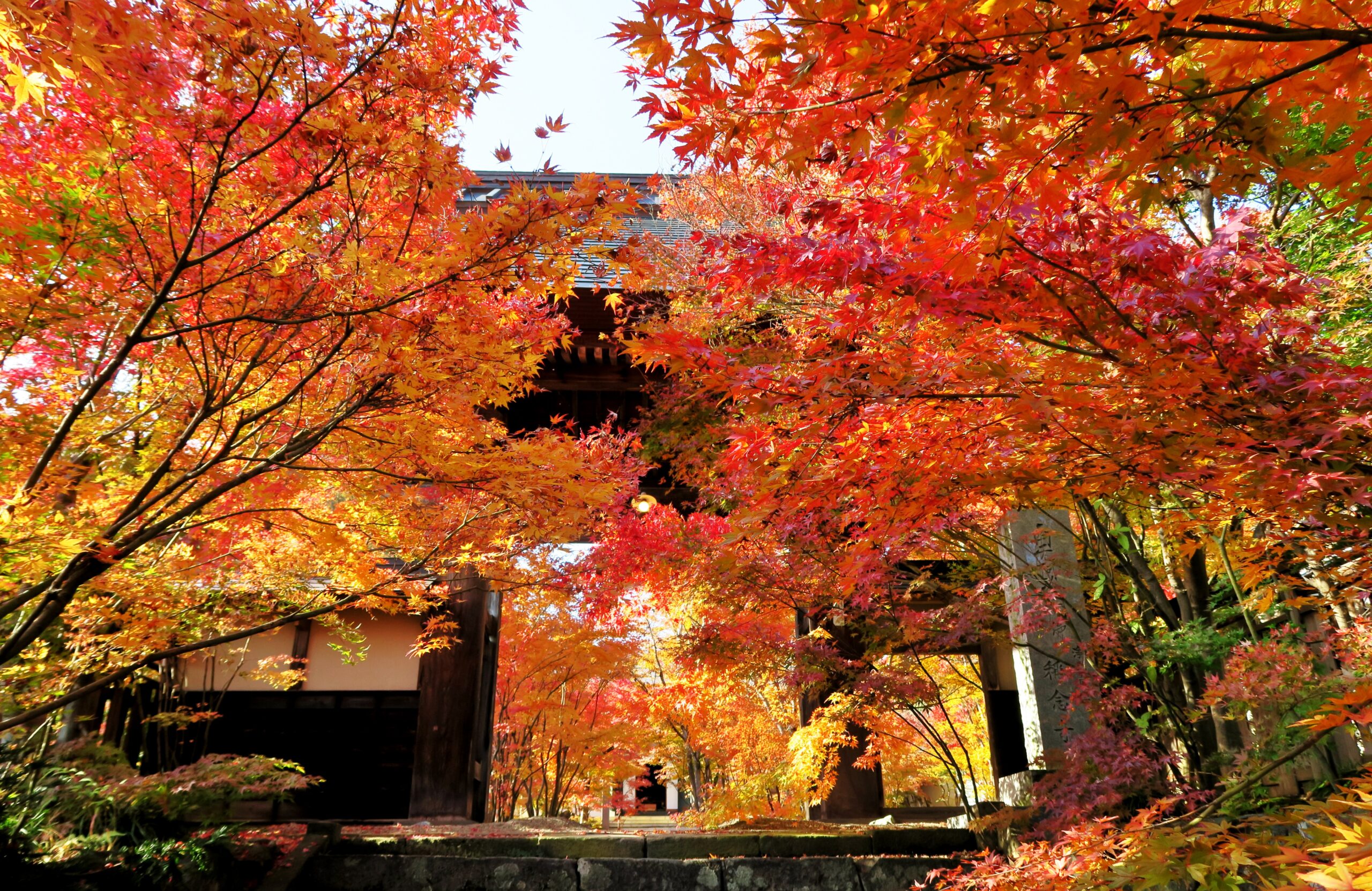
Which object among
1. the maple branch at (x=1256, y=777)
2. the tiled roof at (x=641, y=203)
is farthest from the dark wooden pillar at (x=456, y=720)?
the maple branch at (x=1256, y=777)

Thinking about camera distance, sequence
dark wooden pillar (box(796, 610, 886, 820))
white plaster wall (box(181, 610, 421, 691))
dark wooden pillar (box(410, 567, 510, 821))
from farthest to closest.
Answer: white plaster wall (box(181, 610, 421, 691)) → dark wooden pillar (box(796, 610, 886, 820)) → dark wooden pillar (box(410, 567, 510, 821))

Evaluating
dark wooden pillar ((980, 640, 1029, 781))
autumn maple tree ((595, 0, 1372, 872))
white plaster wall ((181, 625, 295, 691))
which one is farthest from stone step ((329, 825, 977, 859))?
dark wooden pillar ((980, 640, 1029, 781))

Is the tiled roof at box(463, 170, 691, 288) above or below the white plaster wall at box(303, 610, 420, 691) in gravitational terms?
above

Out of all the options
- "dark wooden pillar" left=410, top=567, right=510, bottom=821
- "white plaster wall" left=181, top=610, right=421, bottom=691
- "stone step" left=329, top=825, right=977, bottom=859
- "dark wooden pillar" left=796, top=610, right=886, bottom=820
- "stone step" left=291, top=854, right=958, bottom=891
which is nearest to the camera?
"stone step" left=291, top=854, right=958, bottom=891

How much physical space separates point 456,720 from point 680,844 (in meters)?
2.73

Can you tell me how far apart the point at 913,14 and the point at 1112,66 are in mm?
492

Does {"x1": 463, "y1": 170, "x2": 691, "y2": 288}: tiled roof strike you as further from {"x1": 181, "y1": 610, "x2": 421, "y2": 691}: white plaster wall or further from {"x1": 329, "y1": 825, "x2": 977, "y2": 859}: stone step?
{"x1": 329, "y1": 825, "x2": 977, "y2": 859}: stone step

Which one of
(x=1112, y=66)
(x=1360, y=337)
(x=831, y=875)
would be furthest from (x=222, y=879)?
(x=1360, y=337)

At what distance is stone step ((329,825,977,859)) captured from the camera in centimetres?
648

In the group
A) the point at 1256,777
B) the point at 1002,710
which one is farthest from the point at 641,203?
the point at 1256,777

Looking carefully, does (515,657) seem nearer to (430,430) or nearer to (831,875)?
(831,875)

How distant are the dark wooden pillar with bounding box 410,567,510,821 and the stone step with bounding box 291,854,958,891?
4.96 ft

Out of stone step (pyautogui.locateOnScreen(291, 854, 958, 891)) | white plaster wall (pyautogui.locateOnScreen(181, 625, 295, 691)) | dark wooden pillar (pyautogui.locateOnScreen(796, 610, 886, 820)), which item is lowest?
stone step (pyautogui.locateOnScreen(291, 854, 958, 891))

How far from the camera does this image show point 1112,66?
192 cm
